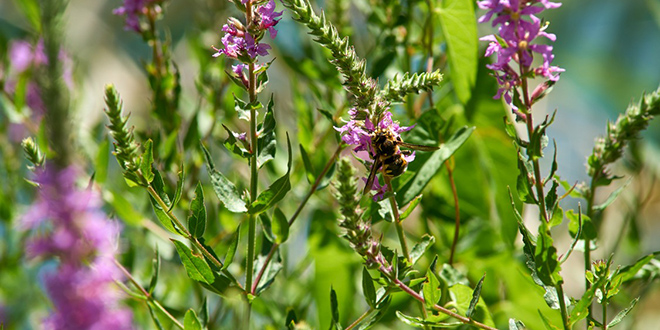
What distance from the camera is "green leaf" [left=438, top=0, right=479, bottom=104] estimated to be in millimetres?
356

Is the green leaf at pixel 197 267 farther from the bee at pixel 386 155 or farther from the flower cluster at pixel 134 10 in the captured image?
the flower cluster at pixel 134 10

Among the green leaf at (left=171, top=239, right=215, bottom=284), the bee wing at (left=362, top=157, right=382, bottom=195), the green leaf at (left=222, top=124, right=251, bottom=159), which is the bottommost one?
the green leaf at (left=171, top=239, right=215, bottom=284)

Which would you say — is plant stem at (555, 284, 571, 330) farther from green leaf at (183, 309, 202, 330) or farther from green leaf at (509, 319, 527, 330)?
green leaf at (183, 309, 202, 330)

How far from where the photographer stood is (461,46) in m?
0.36

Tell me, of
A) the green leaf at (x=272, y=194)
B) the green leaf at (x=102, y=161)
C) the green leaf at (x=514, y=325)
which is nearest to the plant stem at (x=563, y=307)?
the green leaf at (x=514, y=325)

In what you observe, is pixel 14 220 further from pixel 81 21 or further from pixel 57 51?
pixel 81 21

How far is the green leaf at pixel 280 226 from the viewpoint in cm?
29

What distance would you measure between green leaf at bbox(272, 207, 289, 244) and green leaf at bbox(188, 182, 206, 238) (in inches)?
1.3

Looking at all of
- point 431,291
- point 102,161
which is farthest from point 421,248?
point 102,161

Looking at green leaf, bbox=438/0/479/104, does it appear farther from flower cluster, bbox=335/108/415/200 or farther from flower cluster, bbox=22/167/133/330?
flower cluster, bbox=22/167/133/330

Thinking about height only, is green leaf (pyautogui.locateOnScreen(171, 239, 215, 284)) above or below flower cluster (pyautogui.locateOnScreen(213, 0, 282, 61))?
below

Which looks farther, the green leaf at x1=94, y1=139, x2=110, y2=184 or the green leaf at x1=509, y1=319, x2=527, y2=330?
the green leaf at x1=94, y1=139, x2=110, y2=184

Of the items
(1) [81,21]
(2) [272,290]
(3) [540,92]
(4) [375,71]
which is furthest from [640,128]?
(1) [81,21]

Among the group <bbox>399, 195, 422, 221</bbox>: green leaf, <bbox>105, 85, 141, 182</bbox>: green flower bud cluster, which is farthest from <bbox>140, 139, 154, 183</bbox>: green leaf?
<bbox>399, 195, 422, 221</bbox>: green leaf
